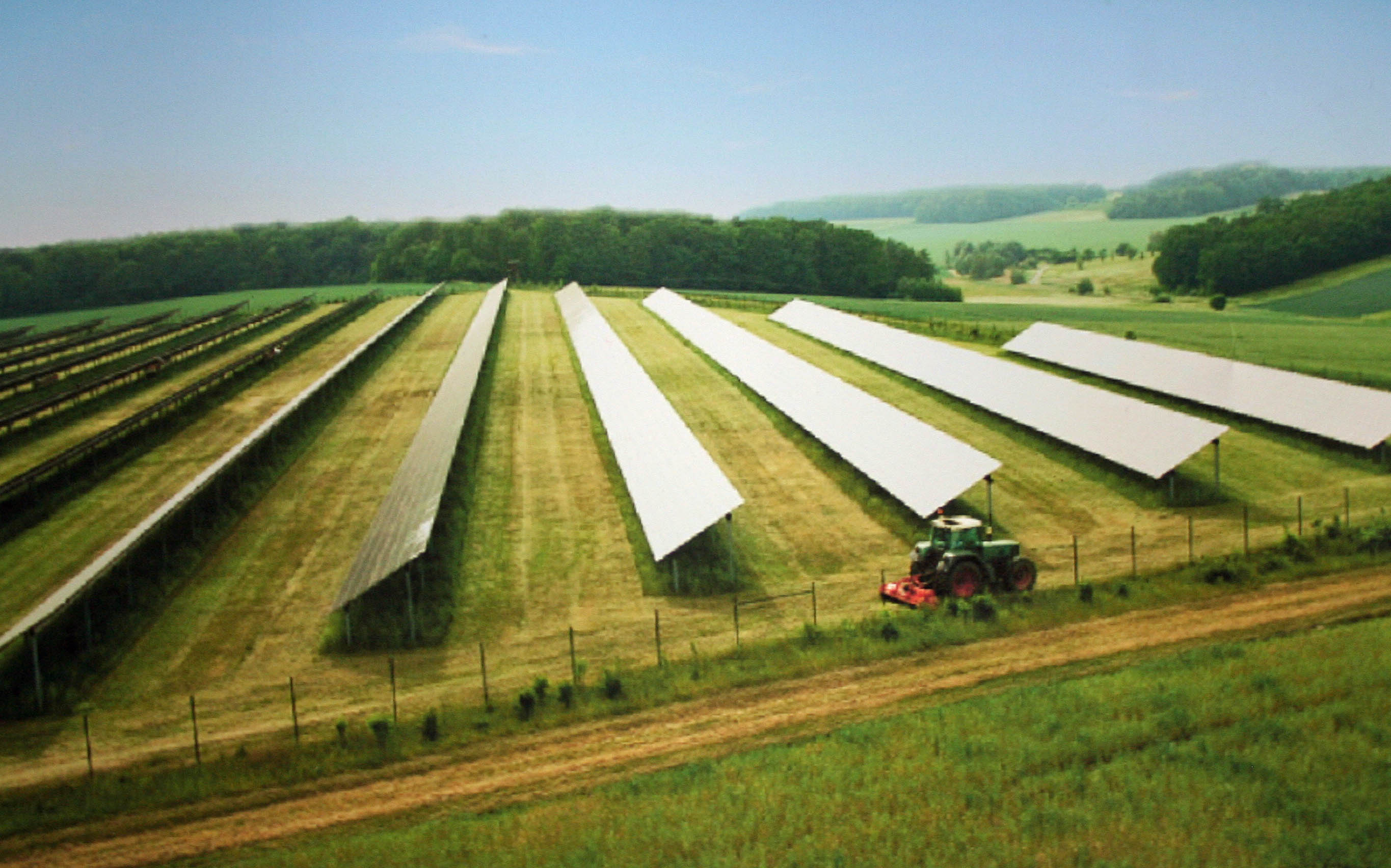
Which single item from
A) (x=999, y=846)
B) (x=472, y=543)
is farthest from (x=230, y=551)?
(x=999, y=846)

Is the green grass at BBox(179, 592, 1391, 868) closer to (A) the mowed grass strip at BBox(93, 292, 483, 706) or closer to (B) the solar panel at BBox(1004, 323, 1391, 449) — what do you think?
(A) the mowed grass strip at BBox(93, 292, 483, 706)

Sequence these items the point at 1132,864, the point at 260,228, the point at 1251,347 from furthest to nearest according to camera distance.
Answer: the point at 260,228
the point at 1251,347
the point at 1132,864

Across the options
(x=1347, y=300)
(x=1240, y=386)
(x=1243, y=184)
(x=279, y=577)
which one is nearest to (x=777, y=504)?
(x=279, y=577)

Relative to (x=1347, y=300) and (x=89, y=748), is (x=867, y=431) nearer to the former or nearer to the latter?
(x=89, y=748)

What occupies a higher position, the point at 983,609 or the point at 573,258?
the point at 573,258

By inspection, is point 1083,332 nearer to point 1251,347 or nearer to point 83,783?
point 1251,347

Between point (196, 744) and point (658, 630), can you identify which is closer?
point (196, 744)

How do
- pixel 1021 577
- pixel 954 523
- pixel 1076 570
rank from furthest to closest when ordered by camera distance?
pixel 1076 570 < pixel 954 523 < pixel 1021 577
